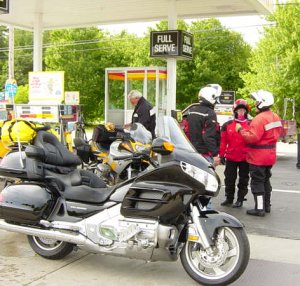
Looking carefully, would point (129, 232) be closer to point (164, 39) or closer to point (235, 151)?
point (235, 151)

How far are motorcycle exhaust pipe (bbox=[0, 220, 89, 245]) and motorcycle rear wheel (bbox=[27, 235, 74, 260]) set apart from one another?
1.02 feet

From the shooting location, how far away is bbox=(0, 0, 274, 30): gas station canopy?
14680 mm

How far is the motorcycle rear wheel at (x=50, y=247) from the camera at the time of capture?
5.12 meters

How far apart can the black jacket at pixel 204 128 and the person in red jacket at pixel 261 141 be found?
2.27 feet

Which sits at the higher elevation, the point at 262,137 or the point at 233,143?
the point at 262,137

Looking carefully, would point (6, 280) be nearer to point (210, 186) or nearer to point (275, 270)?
point (210, 186)

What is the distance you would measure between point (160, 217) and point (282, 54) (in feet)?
79.9

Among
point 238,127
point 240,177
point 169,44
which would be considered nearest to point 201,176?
point 238,127

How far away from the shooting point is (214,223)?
434 cm

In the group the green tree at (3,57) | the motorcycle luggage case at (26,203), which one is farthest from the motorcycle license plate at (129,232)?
the green tree at (3,57)

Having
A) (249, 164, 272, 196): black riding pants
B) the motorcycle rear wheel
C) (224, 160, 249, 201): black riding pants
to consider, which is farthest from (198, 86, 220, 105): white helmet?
the motorcycle rear wheel

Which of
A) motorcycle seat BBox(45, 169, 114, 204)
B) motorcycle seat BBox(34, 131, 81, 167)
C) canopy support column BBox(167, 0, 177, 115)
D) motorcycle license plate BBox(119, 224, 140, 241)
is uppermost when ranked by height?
canopy support column BBox(167, 0, 177, 115)

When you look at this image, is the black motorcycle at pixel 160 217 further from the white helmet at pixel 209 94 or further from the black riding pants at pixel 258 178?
the black riding pants at pixel 258 178

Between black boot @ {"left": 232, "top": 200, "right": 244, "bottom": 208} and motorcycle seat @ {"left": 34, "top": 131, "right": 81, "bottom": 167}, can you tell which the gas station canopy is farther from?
motorcycle seat @ {"left": 34, "top": 131, "right": 81, "bottom": 167}
